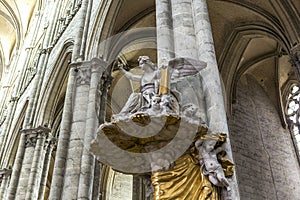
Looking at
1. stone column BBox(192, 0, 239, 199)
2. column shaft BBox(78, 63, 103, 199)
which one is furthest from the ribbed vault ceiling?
stone column BBox(192, 0, 239, 199)

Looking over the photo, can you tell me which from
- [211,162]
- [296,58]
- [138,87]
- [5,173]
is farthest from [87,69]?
[5,173]

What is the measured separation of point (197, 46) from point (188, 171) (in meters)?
1.64

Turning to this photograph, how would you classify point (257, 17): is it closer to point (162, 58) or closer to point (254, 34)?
point (254, 34)

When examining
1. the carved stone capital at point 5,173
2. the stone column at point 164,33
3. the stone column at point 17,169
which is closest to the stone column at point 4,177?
the carved stone capital at point 5,173

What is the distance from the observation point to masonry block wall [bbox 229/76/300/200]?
1114 cm

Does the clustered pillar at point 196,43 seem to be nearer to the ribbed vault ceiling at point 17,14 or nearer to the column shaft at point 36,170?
the column shaft at point 36,170

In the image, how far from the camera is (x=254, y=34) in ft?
39.1

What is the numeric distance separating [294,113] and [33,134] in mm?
8826

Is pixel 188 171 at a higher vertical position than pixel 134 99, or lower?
lower

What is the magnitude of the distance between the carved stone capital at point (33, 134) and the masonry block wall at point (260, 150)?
5.41 metres

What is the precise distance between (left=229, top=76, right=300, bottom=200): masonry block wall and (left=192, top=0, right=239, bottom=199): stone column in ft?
22.9

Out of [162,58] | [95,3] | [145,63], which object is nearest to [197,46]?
[162,58]

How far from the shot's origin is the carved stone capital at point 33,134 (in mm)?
10453

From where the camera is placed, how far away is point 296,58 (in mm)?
9422
